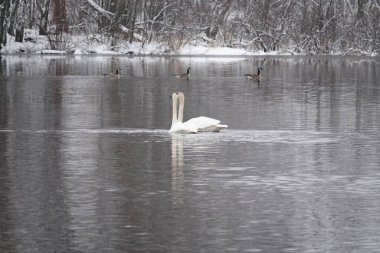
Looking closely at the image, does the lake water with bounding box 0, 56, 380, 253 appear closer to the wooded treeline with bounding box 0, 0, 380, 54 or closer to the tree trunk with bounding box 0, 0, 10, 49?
the tree trunk with bounding box 0, 0, 10, 49

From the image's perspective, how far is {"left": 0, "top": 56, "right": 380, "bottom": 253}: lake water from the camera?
11.0 metres

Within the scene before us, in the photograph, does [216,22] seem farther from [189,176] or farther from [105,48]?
[189,176]

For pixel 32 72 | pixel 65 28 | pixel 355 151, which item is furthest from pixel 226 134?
pixel 65 28

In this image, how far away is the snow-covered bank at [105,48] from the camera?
70.1m

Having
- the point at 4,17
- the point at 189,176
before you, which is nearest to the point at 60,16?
the point at 4,17

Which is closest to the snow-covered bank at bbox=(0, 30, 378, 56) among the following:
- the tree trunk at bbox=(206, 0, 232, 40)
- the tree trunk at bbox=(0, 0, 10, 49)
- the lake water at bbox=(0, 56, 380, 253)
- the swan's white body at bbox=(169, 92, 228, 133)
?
the tree trunk at bbox=(206, 0, 232, 40)

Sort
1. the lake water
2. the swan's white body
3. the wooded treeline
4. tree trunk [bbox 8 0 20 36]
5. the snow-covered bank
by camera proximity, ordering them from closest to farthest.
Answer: the lake water
the swan's white body
tree trunk [bbox 8 0 20 36]
the snow-covered bank
the wooded treeline

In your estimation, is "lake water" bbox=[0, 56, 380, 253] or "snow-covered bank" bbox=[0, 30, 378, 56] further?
"snow-covered bank" bbox=[0, 30, 378, 56]

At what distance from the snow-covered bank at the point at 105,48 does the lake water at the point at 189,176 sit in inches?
1525

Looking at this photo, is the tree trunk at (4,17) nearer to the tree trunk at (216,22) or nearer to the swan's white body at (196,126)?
the tree trunk at (216,22)

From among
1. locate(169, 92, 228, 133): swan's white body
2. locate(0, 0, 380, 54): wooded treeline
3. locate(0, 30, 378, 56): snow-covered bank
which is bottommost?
locate(169, 92, 228, 133): swan's white body

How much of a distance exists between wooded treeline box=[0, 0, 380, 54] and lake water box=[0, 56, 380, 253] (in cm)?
3908

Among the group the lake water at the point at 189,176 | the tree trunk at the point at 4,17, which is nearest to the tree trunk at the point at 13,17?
the tree trunk at the point at 4,17

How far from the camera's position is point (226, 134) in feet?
68.5
